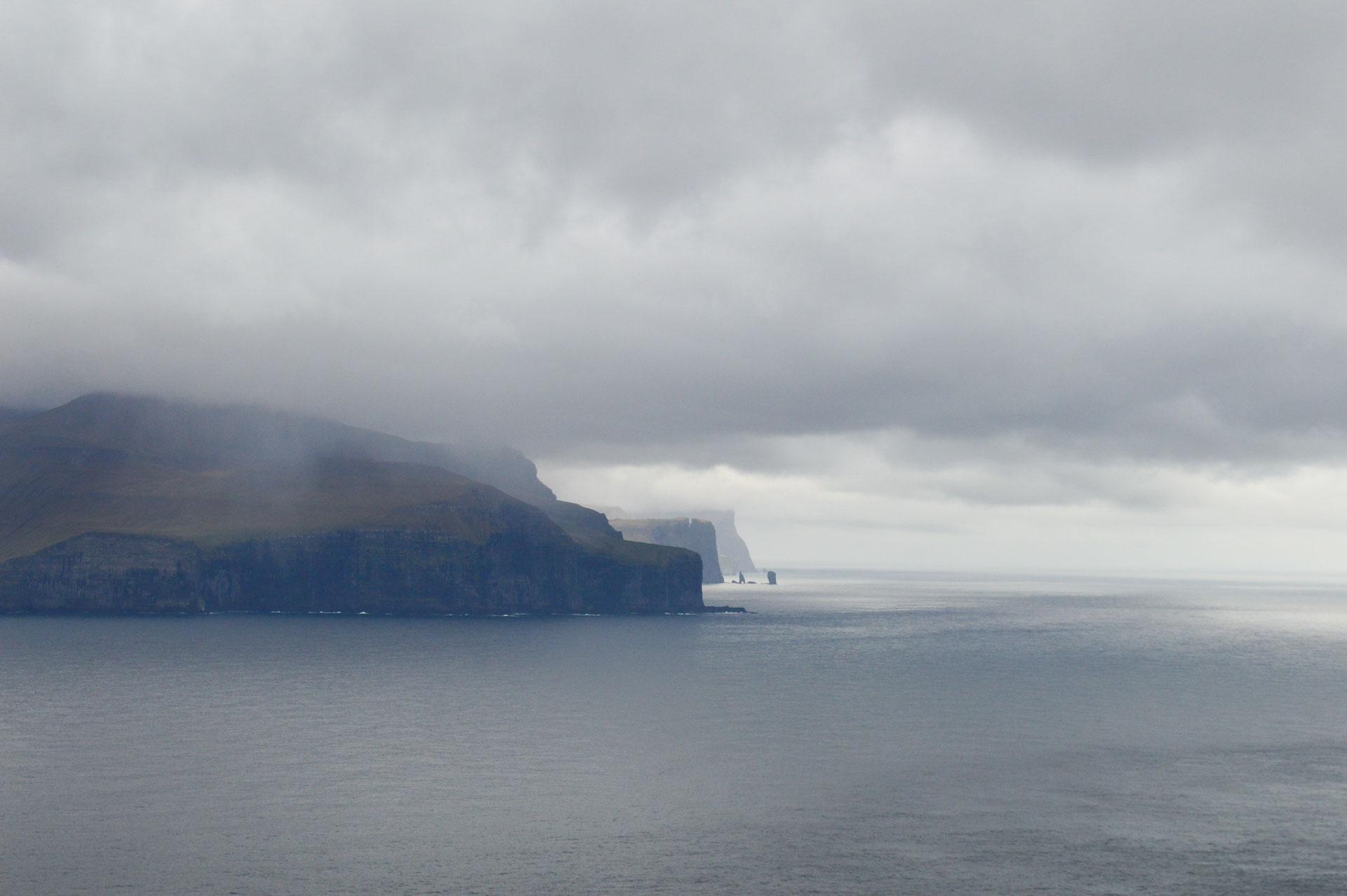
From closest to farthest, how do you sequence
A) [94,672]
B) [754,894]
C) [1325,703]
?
[754,894], [1325,703], [94,672]

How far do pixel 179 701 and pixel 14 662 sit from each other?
228 ft

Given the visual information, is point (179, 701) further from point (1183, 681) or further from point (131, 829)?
point (1183, 681)

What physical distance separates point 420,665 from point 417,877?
4756 inches

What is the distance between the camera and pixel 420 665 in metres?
184

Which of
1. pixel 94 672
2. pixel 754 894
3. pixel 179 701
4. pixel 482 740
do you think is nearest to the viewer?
pixel 754 894

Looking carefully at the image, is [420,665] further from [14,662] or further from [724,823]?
[724,823]

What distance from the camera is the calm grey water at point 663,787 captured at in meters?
68.6

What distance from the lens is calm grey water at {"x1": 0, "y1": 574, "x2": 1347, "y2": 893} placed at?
68.6 metres

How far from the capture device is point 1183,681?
169125 mm

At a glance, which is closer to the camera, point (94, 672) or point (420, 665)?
point (94, 672)

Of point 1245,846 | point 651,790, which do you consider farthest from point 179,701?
point 1245,846

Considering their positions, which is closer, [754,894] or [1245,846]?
[754,894]

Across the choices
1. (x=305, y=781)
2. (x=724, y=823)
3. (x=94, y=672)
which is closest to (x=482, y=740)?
(x=305, y=781)

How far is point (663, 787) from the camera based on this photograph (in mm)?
91688
